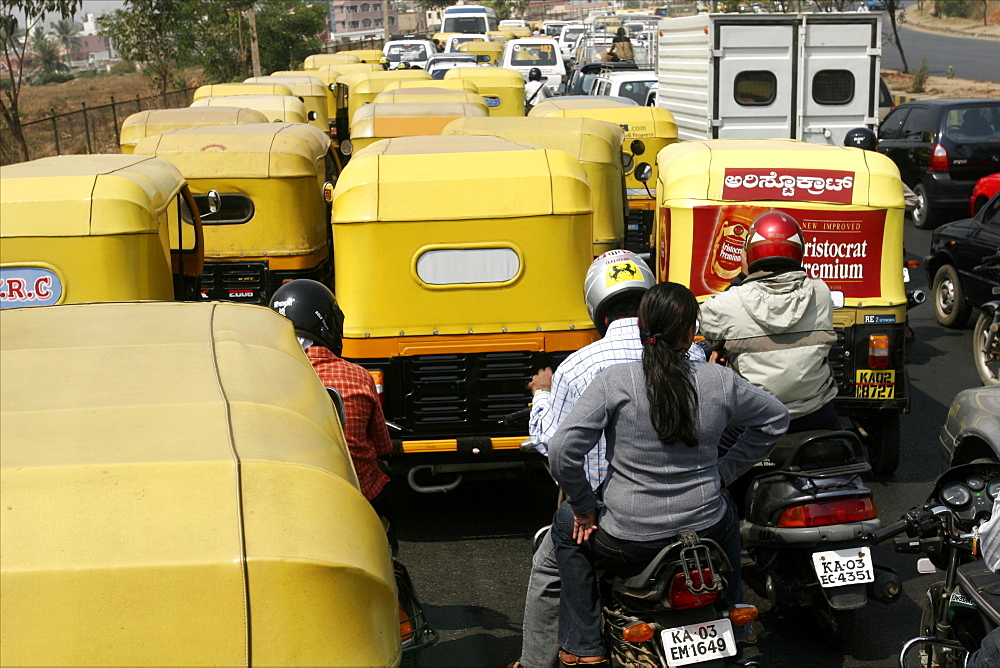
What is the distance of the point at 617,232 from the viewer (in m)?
9.68

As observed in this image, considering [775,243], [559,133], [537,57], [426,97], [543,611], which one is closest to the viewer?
[543,611]

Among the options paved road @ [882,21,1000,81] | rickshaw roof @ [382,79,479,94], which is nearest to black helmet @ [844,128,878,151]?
rickshaw roof @ [382,79,479,94]

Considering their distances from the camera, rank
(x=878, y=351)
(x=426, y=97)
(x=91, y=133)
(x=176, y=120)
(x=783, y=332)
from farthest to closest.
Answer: (x=91, y=133) → (x=426, y=97) → (x=176, y=120) → (x=878, y=351) → (x=783, y=332)

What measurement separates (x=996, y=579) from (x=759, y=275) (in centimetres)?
184

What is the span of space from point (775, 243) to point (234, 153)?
550cm

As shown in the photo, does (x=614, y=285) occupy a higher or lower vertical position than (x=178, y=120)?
higher

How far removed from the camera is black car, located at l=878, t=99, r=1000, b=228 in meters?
15.9

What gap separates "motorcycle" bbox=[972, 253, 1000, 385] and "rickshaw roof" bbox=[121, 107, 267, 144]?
7766 millimetres

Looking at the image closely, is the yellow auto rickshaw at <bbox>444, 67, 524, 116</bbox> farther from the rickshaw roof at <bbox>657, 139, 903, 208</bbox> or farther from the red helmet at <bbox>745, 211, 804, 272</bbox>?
the red helmet at <bbox>745, 211, 804, 272</bbox>

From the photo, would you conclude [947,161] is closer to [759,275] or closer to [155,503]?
[759,275]

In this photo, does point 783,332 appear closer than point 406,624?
No

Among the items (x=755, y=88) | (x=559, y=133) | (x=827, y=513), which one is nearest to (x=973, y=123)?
(x=755, y=88)

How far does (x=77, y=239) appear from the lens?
256 inches

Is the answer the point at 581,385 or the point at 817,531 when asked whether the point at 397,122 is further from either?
the point at 581,385
